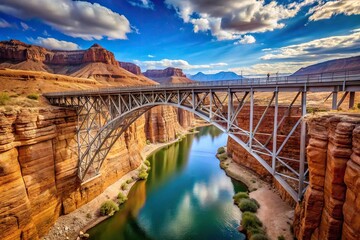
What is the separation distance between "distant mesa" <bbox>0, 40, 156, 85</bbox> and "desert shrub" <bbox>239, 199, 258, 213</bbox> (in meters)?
61.9

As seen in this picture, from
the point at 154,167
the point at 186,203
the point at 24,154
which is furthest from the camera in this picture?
the point at 154,167

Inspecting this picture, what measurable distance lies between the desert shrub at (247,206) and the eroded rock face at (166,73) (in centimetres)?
11973

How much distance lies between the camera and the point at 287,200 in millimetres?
17000

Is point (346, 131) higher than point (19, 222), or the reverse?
point (346, 131)

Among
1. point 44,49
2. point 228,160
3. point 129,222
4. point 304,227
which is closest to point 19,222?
point 129,222

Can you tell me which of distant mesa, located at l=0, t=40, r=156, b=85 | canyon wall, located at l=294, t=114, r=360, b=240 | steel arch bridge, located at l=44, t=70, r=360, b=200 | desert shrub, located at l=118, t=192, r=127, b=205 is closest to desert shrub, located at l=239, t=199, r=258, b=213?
steel arch bridge, located at l=44, t=70, r=360, b=200

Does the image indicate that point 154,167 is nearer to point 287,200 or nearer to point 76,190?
point 76,190

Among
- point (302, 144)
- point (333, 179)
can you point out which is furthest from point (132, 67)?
point (333, 179)

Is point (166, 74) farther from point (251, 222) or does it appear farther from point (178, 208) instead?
point (251, 222)

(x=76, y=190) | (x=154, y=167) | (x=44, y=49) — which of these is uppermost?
(x=44, y=49)

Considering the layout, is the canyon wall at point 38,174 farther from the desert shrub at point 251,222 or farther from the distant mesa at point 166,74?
the distant mesa at point 166,74

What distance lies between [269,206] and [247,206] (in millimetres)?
1884

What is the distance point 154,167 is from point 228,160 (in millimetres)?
11522

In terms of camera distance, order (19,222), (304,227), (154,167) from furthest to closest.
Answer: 1. (154,167)
2. (19,222)
3. (304,227)
